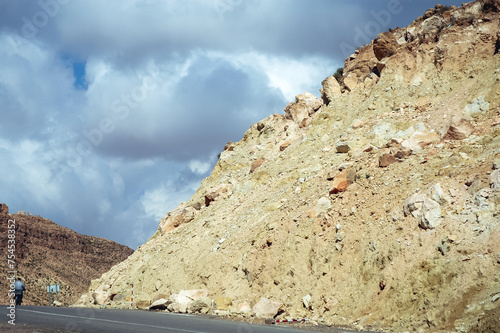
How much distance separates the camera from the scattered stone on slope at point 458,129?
21828mm

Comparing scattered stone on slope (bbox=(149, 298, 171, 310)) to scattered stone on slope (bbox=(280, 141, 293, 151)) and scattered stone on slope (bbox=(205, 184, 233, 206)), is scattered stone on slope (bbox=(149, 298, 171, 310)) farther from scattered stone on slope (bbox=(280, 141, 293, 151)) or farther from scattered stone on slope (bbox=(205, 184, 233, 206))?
scattered stone on slope (bbox=(280, 141, 293, 151))

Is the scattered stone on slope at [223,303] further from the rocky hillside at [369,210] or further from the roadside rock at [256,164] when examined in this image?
the roadside rock at [256,164]

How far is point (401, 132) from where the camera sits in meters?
25.4

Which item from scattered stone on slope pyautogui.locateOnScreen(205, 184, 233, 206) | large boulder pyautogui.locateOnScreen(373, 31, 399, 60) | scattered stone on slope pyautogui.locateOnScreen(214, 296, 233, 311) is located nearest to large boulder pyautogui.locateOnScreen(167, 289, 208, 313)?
scattered stone on slope pyautogui.locateOnScreen(214, 296, 233, 311)

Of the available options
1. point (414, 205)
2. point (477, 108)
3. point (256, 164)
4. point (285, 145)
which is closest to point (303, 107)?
point (285, 145)

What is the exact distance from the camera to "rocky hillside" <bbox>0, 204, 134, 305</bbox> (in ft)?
243

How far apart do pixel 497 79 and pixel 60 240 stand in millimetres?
88794

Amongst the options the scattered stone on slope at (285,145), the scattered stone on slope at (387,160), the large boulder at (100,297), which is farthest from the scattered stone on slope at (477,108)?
the large boulder at (100,297)

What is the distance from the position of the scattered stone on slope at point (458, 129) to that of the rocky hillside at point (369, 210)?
52mm

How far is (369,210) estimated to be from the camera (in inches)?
790

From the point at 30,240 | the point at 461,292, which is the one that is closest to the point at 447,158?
the point at 461,292

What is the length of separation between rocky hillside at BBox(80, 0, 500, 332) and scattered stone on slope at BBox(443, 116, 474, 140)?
2.1 inches

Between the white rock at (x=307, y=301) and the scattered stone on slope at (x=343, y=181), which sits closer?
the white rock at (x=307, y=301)

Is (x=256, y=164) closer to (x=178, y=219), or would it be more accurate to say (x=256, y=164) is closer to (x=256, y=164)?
(x=256, y=164)
